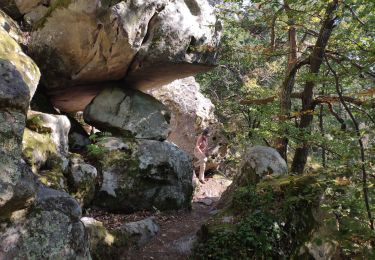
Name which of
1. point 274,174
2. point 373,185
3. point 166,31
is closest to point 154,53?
point 166,31

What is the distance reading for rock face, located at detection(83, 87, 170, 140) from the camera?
36.1 ft

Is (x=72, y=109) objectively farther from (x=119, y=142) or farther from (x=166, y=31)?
(x=166, y=31)

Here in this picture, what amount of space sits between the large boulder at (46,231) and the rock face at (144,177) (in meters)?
4.14

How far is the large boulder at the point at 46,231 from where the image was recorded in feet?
13.4

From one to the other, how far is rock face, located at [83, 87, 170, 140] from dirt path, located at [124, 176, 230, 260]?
271 centimetres

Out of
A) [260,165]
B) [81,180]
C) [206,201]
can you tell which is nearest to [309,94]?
[260,165]

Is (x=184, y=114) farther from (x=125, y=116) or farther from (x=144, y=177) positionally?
(x=144, y=177)

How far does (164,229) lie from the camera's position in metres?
8.59

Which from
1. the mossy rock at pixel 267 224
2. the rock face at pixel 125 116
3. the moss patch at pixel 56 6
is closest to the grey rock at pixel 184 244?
the mossy rock at pixel 267 224

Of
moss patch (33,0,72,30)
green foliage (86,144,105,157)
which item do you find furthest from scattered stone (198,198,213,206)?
moss patch (33,0,72,30)

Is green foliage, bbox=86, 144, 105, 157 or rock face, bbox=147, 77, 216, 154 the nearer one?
green foliage, bbox=86, 144, 105, 157

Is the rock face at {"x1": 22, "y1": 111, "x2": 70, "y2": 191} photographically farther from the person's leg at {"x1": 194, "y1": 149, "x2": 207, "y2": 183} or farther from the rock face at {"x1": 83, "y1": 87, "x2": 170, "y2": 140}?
the person's leg at {"x1": 194, "y1": 149, "x2": 207, "y2": 183}

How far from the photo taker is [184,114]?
48.6ft

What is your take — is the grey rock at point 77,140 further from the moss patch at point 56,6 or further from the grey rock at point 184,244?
the grey rock at point 184,244
